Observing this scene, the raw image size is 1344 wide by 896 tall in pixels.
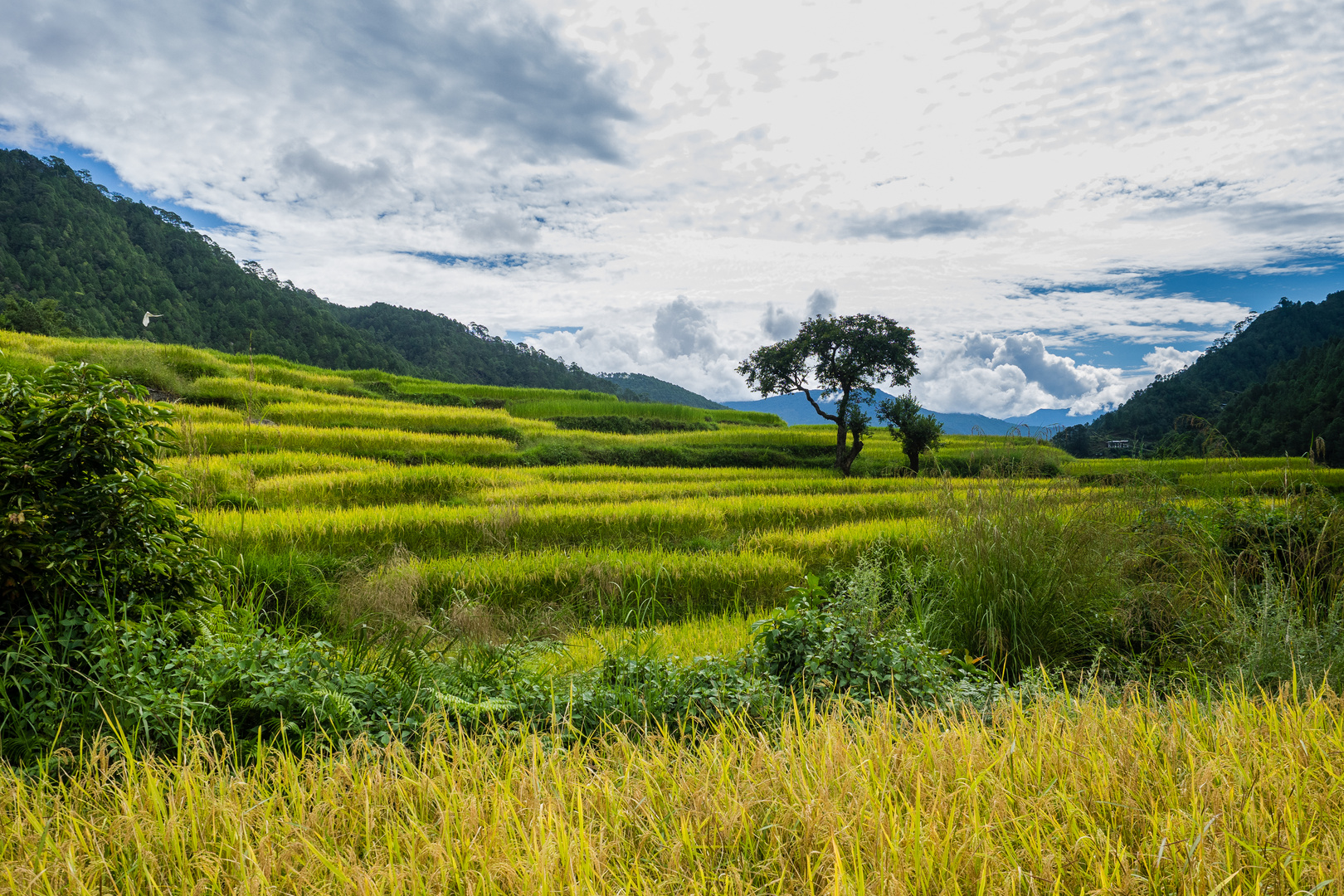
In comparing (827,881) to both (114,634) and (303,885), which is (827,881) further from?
(114,634)

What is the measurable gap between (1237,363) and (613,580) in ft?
313

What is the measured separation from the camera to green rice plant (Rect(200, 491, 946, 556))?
8.68 metres

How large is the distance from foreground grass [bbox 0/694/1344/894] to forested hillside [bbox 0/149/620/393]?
226 ft

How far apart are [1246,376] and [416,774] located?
309ft

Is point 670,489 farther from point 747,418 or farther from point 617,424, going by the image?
point 747,418

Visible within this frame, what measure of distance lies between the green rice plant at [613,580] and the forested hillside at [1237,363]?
6511 cm

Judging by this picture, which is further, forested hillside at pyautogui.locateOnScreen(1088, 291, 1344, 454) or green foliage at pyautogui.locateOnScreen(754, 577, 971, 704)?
forested hillside at pyautogui.locateOnScreen(1088, 291, 1344, 454)

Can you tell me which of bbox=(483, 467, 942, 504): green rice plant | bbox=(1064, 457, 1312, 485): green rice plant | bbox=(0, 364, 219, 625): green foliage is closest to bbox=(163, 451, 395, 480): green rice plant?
bbox=(483, 467, 942, 504): green rice plant

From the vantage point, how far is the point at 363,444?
18.5 meters

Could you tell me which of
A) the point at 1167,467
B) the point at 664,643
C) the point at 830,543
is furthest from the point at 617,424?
the point at 664,643

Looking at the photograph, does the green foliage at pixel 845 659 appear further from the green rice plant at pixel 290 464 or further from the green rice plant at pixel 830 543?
the green rice plant at pixel 290 464

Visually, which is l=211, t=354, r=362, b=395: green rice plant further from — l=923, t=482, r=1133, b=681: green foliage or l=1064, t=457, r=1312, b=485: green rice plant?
l=1064, t=457, r=1312, b=485: green rice plant

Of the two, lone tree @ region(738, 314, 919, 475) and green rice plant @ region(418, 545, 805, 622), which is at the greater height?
lone tree @ region(738, 314, 919, 475)

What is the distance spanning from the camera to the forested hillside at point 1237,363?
6116 centimetres
